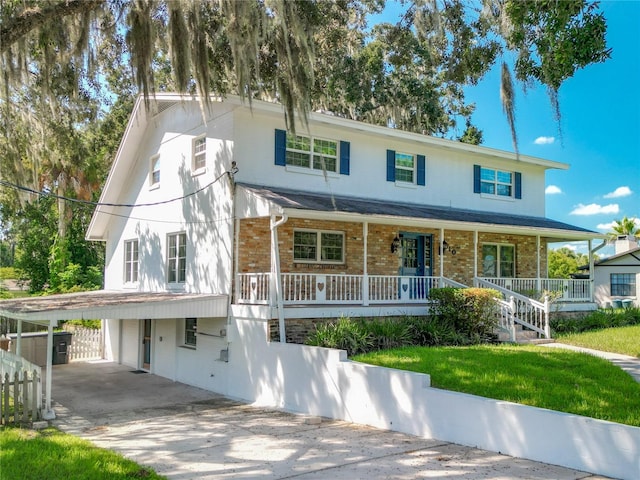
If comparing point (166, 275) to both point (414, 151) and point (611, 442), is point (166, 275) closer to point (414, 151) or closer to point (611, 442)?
point (414, 151)

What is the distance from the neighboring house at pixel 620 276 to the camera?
28.0m

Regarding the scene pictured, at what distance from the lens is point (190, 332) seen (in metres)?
15.8

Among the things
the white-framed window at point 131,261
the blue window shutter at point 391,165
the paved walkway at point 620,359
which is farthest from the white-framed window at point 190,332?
the paved walkway at point 620,359

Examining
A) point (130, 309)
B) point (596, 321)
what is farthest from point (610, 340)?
point (130, 309)

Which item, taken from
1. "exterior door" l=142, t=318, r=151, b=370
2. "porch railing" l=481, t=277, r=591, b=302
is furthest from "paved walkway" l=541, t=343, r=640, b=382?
"exterior door" l=142, t=318, r=151, b=370

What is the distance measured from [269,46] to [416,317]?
7.75m

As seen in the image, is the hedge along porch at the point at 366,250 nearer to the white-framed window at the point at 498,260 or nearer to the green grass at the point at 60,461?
the white-framed window at the point at 498,260

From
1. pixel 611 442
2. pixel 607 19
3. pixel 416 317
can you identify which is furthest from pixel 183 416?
pixel 607 19

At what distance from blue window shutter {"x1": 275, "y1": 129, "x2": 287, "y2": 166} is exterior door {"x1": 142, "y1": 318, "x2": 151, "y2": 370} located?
718 centimetres

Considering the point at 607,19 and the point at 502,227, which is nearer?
the point at 607,19

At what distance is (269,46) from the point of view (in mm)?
13562

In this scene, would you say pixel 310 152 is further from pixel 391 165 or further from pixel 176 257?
pixel 176 257

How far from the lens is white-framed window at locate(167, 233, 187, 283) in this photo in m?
16.4

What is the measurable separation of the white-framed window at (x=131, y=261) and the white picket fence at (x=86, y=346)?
3107 millimetres
